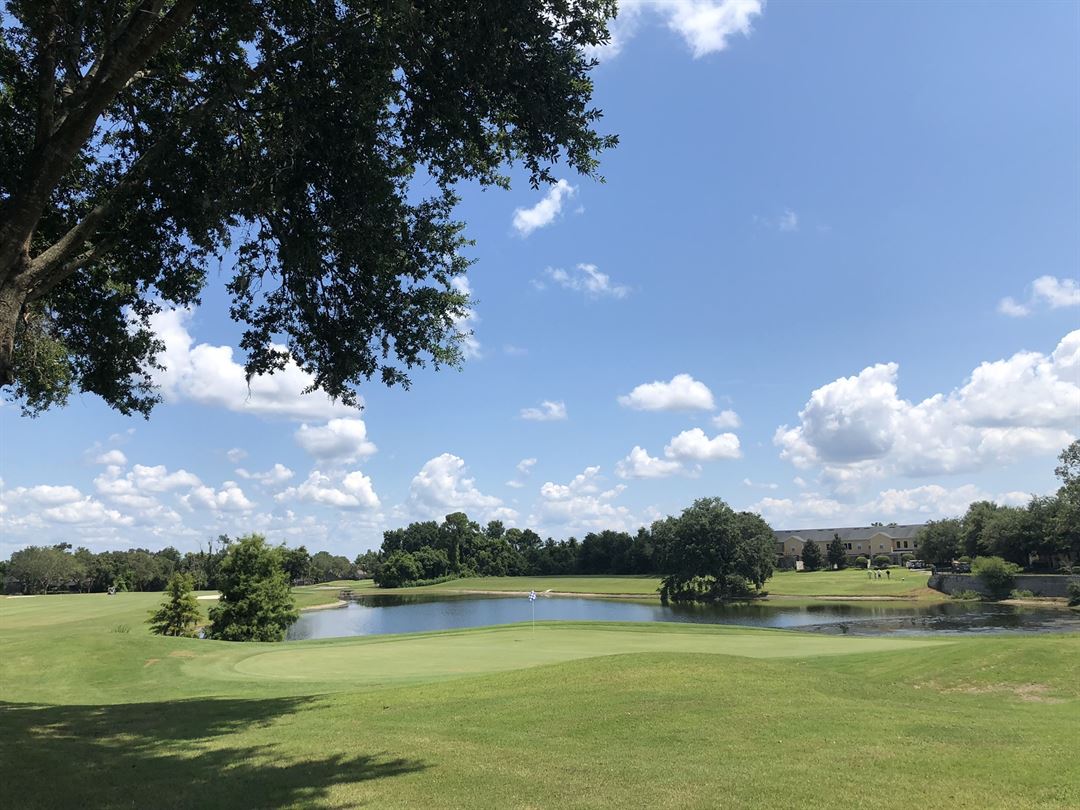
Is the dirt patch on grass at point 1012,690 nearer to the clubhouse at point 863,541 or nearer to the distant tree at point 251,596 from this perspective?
the distant tree at point 251,596

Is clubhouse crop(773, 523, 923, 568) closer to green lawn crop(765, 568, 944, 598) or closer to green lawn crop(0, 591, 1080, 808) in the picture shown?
green lawn crop(765, 568, 944, 598)

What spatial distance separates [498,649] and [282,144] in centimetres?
1852

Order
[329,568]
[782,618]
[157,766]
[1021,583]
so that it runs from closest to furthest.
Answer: [157,766] < [782,618] < [1021,583] < [329,568]

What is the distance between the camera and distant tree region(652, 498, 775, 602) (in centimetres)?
7950

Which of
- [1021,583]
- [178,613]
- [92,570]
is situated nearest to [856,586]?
[1021,583]

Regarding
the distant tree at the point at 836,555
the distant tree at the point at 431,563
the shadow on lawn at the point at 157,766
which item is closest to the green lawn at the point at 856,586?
the distant tree at the point at 836,555

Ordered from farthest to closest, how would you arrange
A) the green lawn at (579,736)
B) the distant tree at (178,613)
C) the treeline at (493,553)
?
the treeline at (493,553) < the distant tree at (178,613) < the green lawn at (579,736)

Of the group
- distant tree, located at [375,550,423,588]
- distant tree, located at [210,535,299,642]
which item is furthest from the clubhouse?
distant tree, located at [210,535,299,642]

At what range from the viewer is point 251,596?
35781 mm

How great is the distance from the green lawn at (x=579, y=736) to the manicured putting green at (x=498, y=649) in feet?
3.86

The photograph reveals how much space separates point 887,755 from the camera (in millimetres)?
7688

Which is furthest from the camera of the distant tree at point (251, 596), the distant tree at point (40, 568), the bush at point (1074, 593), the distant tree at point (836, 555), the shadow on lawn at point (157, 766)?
the distant tree at point (836, 555)

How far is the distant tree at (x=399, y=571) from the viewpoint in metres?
141

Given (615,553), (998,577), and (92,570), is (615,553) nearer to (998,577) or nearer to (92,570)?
(998,577)
